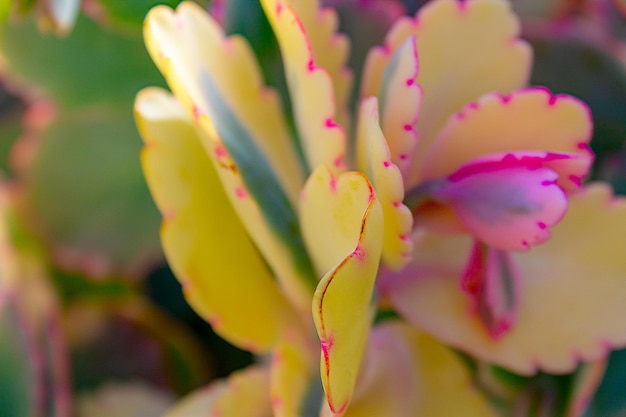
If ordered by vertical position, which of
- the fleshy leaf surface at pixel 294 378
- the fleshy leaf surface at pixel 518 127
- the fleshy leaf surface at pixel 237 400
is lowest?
the fleshy leaf surface at pixel 237 400

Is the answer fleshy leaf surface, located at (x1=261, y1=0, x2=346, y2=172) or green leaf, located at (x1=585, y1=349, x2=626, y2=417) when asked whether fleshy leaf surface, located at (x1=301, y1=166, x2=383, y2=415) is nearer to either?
fleshy leaf surface, located at (x1=261, y1=0, x2=346, y2=172)

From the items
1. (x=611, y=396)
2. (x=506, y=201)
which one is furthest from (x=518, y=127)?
(x=611, y=396)

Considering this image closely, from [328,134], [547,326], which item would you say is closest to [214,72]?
[328,134]

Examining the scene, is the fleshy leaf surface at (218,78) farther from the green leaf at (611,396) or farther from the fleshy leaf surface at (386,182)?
the green leaf at (611,396)

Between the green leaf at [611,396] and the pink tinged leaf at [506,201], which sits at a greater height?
the pink tinged leaf at [506,201]

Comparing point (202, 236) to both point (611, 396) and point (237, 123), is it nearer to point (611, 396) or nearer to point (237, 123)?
point (237, 123)

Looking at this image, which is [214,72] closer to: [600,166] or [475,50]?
[475,50]

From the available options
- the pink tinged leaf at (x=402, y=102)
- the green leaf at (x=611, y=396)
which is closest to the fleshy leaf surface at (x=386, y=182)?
the pink tinged leaf at (x=402, y=102)
